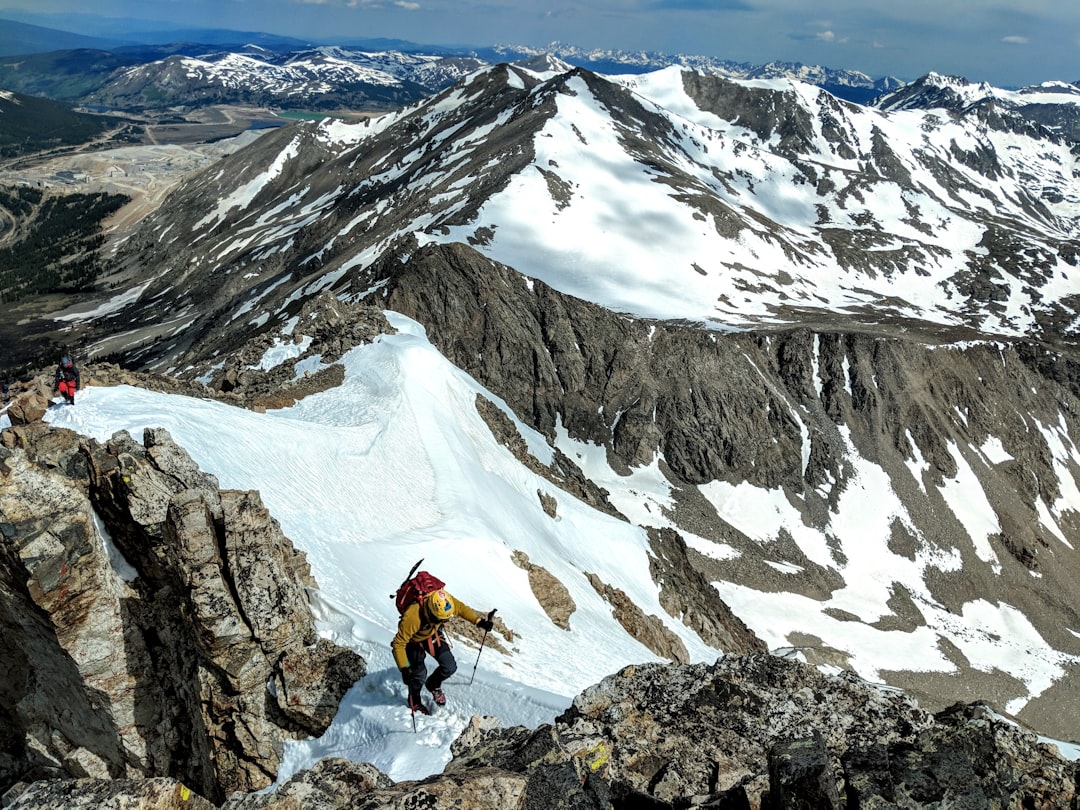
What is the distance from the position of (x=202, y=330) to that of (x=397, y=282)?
44274 mm

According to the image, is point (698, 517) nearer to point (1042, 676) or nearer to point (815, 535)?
point (815, 535)

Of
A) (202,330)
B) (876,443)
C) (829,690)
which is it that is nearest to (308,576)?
(829,690)

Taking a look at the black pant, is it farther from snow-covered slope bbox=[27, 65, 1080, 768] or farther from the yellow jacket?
snow-covered slope bbox=[27, 65, 1080, 768]

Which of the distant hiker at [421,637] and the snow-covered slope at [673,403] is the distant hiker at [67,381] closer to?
the snow-covered slope at [673,403]

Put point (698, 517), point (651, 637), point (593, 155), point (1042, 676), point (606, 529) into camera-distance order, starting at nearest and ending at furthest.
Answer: point (651, 637) < point (606, 529) < point (1042, 676) < point (698, 517) < point (593, 155)

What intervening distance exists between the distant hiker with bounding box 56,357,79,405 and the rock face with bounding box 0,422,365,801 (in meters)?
5.65

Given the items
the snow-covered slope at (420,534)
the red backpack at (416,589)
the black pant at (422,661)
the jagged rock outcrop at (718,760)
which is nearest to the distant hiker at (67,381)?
the snow-covered slope at (420,534)

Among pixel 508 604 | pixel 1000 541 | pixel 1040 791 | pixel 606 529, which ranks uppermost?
pixel 1040 791

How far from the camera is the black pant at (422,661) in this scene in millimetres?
11031

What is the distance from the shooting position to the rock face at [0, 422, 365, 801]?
11656 millimetres

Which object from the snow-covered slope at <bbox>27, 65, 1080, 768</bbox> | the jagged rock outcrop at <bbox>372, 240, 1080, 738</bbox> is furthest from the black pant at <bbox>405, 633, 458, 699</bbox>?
the jagged rock outcrop at <bbox>372, 240, 1080, 738</bbox>

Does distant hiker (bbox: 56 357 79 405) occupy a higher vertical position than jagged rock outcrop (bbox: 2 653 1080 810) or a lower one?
higher

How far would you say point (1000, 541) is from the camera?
79812mm

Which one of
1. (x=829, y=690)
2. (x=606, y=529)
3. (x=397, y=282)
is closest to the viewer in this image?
(x=829, y=690)
